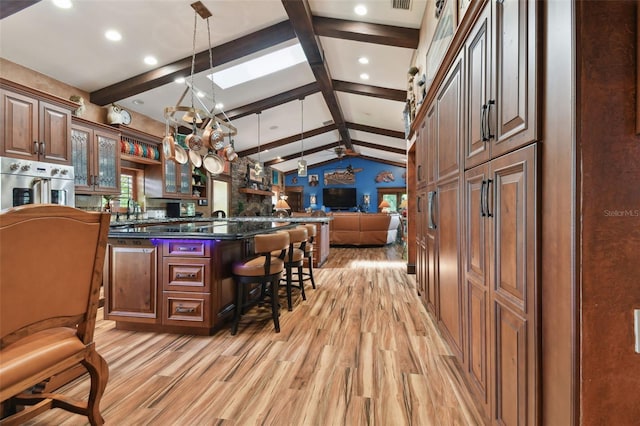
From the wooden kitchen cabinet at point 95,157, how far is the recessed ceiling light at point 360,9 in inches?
150

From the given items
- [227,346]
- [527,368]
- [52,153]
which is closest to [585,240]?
[527,368]

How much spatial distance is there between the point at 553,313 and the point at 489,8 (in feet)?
3.99

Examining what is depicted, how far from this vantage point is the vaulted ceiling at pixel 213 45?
3.15m

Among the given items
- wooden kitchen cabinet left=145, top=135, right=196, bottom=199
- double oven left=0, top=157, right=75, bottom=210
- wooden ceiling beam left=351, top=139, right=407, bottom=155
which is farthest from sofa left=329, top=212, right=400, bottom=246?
double oven left=0, top=157, right=75, bottom=210

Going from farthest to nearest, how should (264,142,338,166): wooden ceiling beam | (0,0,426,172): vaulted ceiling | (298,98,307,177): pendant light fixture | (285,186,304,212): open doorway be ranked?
(285,186,304,212): open doorway
(264,142,338,166): wooden ceiling beam
(298,98,307,177): pendant light fixture
(0,0,426,172): vaulted ceiling

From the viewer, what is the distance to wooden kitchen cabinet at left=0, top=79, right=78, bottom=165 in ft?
9.76

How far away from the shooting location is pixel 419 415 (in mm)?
1472

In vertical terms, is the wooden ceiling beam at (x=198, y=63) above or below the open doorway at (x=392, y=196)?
above

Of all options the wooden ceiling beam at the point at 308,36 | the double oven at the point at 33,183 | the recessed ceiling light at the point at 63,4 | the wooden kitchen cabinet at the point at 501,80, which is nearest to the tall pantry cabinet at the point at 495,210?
the wooden kitchen cabinet at the point at 501,80

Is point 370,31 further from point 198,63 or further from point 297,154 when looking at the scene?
point 297,154

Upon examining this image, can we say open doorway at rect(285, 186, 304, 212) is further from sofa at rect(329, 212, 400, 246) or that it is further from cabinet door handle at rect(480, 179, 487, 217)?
cabinet door handle at rect(480, 179, 487, 217)

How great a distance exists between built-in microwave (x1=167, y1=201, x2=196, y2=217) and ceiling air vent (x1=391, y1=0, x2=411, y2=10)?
5.24 metres

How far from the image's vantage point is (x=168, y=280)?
2.41 metres

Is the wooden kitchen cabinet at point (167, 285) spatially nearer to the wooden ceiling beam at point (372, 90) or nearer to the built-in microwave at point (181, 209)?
the built-in microwave at point (181, 209)
